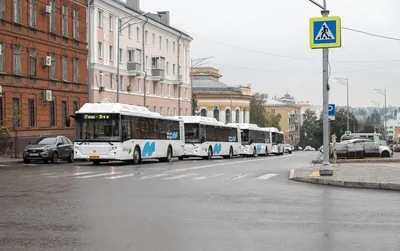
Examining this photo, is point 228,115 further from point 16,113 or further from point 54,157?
point 54,157

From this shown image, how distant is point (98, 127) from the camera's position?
31531 millimetres

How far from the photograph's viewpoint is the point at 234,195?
15336 mm

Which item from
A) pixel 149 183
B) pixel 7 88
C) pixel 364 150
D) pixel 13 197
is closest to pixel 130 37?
pixel 7 88

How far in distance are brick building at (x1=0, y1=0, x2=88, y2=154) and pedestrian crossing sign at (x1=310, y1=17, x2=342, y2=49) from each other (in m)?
25.1

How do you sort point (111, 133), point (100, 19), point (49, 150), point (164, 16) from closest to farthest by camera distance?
point (111, 133) < point (49, 150) < point (100, 19) < point (164, 16)

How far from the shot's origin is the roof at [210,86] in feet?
409

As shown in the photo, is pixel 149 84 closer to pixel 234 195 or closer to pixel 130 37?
pixel 130 37

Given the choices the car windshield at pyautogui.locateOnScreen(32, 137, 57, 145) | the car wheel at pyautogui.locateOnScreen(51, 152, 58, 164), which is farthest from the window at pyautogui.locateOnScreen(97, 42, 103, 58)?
the car wheel at pyautogui.locateOnScreen(51, 152, 58, 164)

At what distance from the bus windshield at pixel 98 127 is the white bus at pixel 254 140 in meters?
27.8

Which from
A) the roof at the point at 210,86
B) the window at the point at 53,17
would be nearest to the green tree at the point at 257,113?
the roof at the point at 210,86

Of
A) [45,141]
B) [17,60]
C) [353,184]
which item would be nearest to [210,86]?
Result: [17,60]

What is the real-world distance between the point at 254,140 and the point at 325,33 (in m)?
40.0

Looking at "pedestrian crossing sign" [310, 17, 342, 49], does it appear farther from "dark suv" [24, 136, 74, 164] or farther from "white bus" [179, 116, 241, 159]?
"white bus" [179, 116, 241, 159]

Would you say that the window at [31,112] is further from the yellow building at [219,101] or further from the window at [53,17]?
the yellow building at [219,101]
